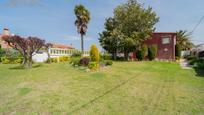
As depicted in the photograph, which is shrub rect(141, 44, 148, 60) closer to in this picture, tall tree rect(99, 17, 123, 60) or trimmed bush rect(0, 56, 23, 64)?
tall tree rect(99, 17, 123, 60)

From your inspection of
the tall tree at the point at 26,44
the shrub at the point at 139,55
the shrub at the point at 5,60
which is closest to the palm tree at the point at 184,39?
the shrub at the point at 139,55

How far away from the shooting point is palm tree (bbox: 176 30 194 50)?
4829 centimetres

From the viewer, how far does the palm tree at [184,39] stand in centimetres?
4829

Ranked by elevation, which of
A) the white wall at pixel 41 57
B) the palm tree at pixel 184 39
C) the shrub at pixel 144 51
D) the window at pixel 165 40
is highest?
the palm tree at pixel 184 39

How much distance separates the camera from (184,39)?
49.7 m

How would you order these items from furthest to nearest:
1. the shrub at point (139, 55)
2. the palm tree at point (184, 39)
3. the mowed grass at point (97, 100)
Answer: the palm tree at point (184, 39)
the shrub at point (139, 55)
the mowed grass at point (97, 100)

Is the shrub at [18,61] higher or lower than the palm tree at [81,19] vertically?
lower

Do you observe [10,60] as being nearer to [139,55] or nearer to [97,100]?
[139,55]

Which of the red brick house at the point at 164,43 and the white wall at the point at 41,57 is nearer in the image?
the white wall at the point at 41,57

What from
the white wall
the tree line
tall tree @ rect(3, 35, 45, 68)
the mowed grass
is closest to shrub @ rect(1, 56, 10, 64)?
the white wall

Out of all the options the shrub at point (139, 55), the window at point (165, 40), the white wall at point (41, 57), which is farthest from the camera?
the window at point (165, 40)

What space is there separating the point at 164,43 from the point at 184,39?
22972 mm

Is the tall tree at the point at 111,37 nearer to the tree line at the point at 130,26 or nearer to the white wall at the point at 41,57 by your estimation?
the tree line at the point at 130,26

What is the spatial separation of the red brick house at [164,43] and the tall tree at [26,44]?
19.4 meters
